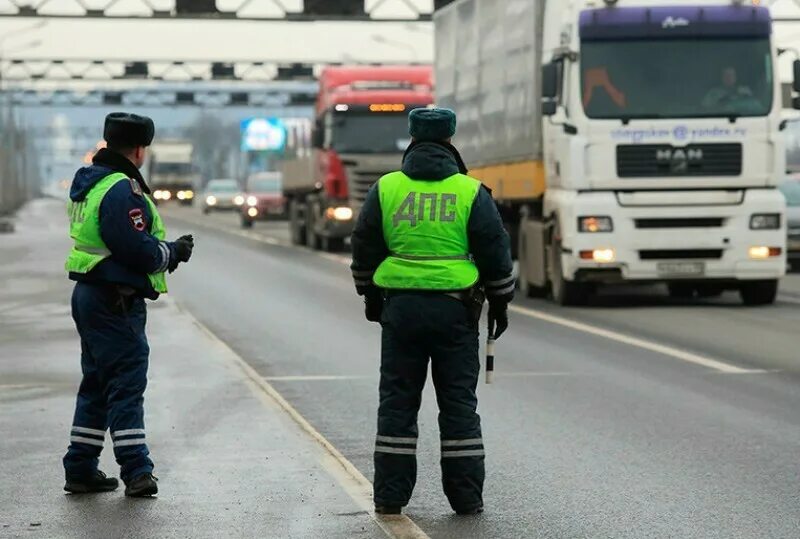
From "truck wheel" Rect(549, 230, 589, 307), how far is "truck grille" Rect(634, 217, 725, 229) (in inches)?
40.9

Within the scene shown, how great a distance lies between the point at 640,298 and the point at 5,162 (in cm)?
8095

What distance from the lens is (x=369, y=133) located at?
38.5 metres

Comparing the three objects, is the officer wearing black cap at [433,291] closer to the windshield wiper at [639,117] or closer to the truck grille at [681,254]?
the windshield wiper at [639,117]

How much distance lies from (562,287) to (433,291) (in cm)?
1475

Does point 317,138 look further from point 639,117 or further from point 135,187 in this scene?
point 135,187

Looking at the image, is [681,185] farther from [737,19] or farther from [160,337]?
[160,337]

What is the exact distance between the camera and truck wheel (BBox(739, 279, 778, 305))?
23.4 meters

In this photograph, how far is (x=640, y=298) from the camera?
24.9 metres

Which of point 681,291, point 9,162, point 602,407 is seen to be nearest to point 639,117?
point 681,291

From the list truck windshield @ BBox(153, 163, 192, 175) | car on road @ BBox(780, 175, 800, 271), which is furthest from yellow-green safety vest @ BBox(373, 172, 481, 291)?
truck windshield @ BBox(153, 163, 192, 175)

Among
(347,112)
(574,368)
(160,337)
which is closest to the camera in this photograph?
(574,368)

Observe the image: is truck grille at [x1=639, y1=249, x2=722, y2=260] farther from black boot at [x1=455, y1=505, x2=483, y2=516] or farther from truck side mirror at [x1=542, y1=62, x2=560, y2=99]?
black boot at [x1=455, y1=505, x2=483, y2=516]

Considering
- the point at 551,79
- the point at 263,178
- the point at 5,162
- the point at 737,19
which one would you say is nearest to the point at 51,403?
the point at 551,79

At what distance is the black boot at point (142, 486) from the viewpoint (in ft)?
29.3
